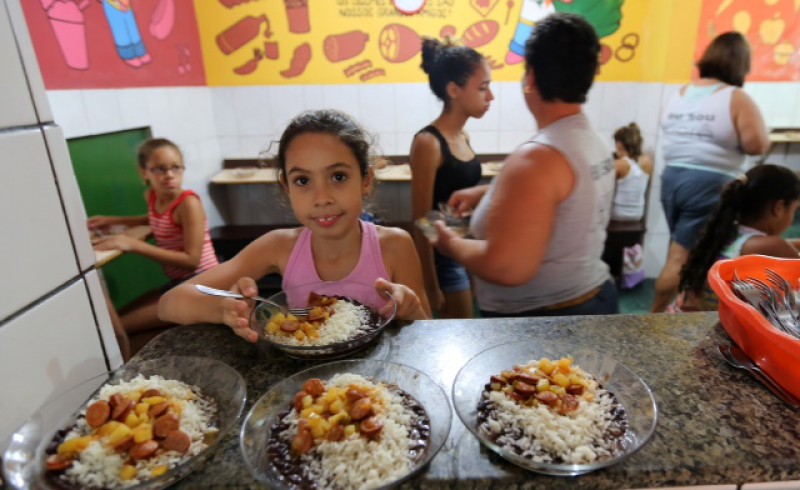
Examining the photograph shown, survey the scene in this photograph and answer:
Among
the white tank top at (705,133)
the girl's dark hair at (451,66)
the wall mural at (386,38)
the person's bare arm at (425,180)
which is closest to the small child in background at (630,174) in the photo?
the wall mural at (386,38)

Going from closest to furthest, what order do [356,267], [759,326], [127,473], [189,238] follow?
[127,473] < [759,326] < [356,267] < [189,238]

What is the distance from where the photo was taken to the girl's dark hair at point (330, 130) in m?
1.39

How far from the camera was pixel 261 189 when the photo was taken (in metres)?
4.14

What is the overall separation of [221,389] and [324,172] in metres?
0.68

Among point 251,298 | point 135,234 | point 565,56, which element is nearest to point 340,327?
point 251,298

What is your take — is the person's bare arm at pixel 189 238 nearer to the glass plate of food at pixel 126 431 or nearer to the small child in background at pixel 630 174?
the glass plate of food at pixel 126 431

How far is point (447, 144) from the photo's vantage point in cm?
228

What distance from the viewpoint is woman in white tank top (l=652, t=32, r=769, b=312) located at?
2.64 m

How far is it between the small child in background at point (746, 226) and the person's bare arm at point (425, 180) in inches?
45.5

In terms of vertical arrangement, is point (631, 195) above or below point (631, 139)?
below

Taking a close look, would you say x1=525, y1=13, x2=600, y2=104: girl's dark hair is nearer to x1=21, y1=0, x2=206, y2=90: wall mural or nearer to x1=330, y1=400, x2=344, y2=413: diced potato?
x1=330, y1=400, x2=344, y2=413: diced potato

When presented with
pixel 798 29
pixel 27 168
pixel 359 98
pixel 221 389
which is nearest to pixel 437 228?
pixel 221 389

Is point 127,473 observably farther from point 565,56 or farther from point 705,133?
point 705,133

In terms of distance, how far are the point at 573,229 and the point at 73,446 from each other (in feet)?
4.34
